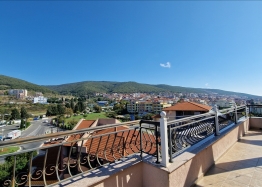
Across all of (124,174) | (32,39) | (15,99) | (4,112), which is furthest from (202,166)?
(15,99)

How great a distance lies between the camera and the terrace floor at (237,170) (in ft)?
8.02

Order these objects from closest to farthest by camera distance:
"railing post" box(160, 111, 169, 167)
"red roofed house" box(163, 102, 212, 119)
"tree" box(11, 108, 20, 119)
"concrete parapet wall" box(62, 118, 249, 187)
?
"concrete parapet wall" box(62, 118, 249, 187) < "railing post" box(160, 111, 169, 167) < "red roofed house" box(163, 102, 212, 119) < "tree" box(11, 108, 20, 119)

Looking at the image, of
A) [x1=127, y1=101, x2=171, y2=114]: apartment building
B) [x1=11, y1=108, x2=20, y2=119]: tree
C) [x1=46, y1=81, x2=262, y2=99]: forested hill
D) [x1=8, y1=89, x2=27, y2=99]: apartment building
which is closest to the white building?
[x1=8, y1=89, x2=27, y2=99]: apartment building

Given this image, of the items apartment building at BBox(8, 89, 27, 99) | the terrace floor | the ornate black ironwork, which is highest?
apartment building at BBox(8, 89, 27, 99)

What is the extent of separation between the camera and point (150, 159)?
2396 mm

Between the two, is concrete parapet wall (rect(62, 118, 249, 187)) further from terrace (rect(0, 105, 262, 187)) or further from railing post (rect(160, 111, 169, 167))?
railing post (rect(160, 111, 169, 167))

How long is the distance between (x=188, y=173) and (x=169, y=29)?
1221cm

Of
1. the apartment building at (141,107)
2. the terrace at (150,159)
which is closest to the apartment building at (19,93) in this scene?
the apartment building at (141,107)

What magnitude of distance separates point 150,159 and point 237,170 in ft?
6.23

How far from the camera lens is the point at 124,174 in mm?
2086

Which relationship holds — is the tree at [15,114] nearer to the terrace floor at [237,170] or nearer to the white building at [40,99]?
the white building at [40,99]

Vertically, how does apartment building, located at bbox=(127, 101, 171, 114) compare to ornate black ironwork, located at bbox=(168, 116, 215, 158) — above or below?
below

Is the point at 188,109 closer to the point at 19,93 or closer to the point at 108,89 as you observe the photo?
the point at 19,93

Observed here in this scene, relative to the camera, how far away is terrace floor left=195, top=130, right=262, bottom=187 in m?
2.44
